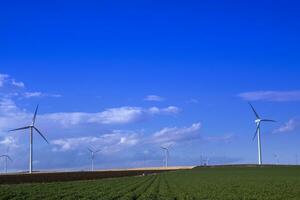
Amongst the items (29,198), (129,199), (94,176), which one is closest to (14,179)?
(94,176)

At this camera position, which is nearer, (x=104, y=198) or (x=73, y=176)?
(x=104, y=198)

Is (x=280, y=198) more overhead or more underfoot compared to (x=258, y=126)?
more underfoot

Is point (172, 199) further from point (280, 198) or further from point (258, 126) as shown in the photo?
point (258, 126)

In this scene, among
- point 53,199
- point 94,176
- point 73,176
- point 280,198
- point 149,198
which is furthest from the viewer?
point 94,176

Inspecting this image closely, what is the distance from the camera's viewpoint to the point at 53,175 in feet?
376

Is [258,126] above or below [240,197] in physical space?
above

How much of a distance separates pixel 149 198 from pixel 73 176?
253ft

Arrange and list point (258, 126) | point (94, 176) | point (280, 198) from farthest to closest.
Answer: point (258, 126), point (94, 176), point (280, 198)

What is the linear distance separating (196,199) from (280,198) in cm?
634

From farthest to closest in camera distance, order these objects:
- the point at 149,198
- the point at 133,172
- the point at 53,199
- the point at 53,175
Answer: the point at 133,172
the point at 53,175
the point at 53,199
the point at 149,198

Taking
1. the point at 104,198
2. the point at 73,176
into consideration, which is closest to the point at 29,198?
the point at 104,198

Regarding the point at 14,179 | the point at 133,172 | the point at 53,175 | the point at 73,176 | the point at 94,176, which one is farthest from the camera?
the point at 133,172

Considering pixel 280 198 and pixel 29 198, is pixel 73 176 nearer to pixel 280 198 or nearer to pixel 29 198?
pixel 29 198

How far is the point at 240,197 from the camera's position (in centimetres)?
4634
